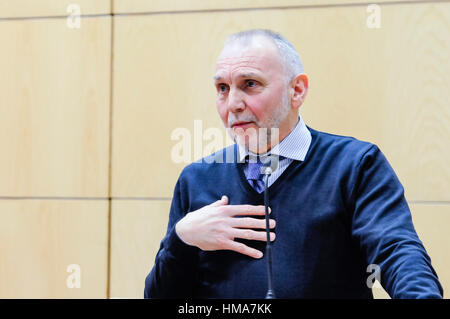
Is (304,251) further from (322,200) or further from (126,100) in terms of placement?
(126,100)

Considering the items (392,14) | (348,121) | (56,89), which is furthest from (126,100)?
(392,14)

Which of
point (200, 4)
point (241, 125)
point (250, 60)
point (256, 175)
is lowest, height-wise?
point (256, 175)

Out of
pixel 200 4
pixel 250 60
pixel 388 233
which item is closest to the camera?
pixel 388 233

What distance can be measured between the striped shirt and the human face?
31 mm

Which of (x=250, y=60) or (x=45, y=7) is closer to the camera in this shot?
(x=250, y=60)

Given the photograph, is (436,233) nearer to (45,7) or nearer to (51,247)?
(51,247)

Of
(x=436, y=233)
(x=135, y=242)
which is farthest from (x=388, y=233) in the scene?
(x=135, y=242)

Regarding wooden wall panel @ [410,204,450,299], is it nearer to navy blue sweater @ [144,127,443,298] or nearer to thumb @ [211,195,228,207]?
navy blue sweater @ [144,127,443,298]

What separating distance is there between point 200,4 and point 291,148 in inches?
31.2

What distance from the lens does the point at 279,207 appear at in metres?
1.27

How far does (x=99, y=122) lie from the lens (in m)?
1.94

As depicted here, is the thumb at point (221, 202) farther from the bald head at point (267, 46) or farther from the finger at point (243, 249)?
the bald head at point (267, 46)

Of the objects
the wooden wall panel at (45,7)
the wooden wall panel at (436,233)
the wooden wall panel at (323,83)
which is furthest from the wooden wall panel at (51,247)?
the wooden wall panel at (436,233)

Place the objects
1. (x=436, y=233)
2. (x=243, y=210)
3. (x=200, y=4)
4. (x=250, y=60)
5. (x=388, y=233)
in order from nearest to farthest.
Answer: (x=388, y=233)
(x=243, y=210)
(x=250, y=60)
(x=436, y=233)
(x=200, y=4)
